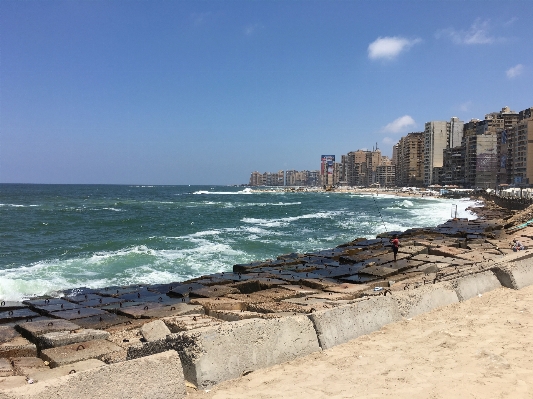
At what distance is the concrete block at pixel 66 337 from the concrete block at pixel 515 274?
6515mm

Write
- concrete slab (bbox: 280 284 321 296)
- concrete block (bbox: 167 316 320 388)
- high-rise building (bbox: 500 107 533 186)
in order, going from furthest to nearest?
high-rise building (bbox: 500 107 533 186)
concrete slab (bbox: 280 284 321 296)
concrete block (bbox: 167 316 320 388)

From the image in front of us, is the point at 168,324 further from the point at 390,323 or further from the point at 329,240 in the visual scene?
the point at 329,240

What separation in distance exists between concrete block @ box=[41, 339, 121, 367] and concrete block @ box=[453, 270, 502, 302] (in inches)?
203

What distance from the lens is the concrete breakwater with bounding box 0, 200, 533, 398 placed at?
374 centimetres

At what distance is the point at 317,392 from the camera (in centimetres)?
392

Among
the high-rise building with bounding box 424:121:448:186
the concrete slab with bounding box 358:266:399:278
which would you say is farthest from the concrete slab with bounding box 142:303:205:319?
the high-rise building with bounding box 424:121:448:186

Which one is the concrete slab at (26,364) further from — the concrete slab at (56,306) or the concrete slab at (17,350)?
the concrete slab at (56,306)

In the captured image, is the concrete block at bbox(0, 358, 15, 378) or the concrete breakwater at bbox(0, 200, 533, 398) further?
the concrete block at bbox(0, 358, 15, 378)

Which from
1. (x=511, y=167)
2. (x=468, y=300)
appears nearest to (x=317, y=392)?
(x=468, y=300)

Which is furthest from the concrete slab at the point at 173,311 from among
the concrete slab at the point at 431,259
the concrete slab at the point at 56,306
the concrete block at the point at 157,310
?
the concrete slab at the point at 431,259

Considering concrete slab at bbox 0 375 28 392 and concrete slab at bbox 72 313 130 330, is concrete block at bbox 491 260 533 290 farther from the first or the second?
concrete slab at bbox 0 375 28 392

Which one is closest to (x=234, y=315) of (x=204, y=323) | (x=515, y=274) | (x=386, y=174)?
(x=204, y=323)

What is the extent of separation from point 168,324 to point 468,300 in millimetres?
4628

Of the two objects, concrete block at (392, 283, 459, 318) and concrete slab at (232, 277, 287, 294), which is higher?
concrete block at (392, 283, 459, 318)
